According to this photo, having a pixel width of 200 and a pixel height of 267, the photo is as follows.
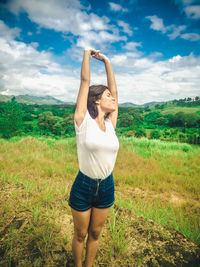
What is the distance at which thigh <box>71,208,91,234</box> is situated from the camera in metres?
1.33

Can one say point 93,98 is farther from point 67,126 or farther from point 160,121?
point 160,121

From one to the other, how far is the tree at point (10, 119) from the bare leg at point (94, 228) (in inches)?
789

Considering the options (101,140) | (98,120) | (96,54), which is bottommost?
(101,140)

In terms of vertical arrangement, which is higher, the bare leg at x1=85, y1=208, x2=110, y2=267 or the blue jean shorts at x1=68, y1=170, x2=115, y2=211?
the blue jean shorts at x1=68, y1=170, x2=115, y2=211

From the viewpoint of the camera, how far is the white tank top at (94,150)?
1253 millimetres

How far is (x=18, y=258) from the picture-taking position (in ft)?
5.87

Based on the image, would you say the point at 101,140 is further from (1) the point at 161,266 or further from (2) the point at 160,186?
(2) the point at 160,186

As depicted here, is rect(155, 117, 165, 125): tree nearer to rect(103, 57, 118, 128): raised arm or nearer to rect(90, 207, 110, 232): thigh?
rect(103, 57, 118, 128): raised arm

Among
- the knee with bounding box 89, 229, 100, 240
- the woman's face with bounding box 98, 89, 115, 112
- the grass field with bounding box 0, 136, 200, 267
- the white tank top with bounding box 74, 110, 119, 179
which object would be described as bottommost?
the grass field with bounding box 0, 136, 200, 267

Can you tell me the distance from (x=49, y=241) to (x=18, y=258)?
1.21 ft

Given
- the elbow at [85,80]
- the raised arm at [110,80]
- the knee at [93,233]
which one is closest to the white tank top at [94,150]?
the elbow at [85,80]

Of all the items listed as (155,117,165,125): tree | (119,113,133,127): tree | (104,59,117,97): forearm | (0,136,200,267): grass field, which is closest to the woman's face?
(104,59,117,97): forearm

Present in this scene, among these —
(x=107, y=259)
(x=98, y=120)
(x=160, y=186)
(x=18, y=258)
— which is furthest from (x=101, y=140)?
(x=160, y=186)

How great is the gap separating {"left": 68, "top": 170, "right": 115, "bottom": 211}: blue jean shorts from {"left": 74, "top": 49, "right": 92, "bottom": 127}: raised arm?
1.70ft
